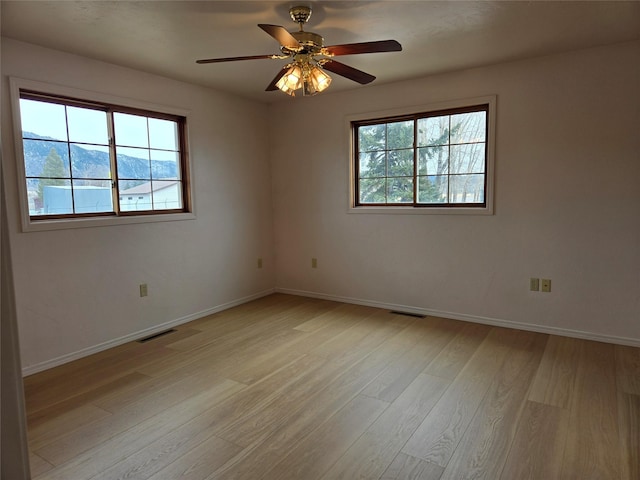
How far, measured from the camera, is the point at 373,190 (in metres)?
4.43

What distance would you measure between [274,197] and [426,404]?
10.7ft

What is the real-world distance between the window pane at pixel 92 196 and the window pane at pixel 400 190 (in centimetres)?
267

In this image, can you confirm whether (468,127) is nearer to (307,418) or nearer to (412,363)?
(412,363)

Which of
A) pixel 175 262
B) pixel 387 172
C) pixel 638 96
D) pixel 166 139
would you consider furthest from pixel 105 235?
pixel 638 96

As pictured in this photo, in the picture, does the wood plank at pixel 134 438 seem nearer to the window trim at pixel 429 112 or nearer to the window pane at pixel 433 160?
the window trim at pixel 429 112

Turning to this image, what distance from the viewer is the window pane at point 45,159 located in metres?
2.90

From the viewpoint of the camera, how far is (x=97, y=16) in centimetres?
243

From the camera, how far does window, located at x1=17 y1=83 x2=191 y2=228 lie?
2.95 metres

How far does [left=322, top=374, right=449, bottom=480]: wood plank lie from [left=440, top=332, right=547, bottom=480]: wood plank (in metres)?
0.26

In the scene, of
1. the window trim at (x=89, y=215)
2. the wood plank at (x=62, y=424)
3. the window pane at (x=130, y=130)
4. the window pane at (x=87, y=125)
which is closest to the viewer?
the wood plank at (x=62, y=424)

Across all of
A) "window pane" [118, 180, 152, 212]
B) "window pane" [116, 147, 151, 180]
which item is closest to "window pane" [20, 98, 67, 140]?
"window pane" [116, 147, 151, 180]

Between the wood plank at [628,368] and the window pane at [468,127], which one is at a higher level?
the window pane at [468,127]

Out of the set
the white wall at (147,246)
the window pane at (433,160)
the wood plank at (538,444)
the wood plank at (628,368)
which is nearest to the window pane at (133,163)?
the white wall at (147,246)

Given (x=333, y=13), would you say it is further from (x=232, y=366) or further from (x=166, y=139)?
(x=232, y=366)
